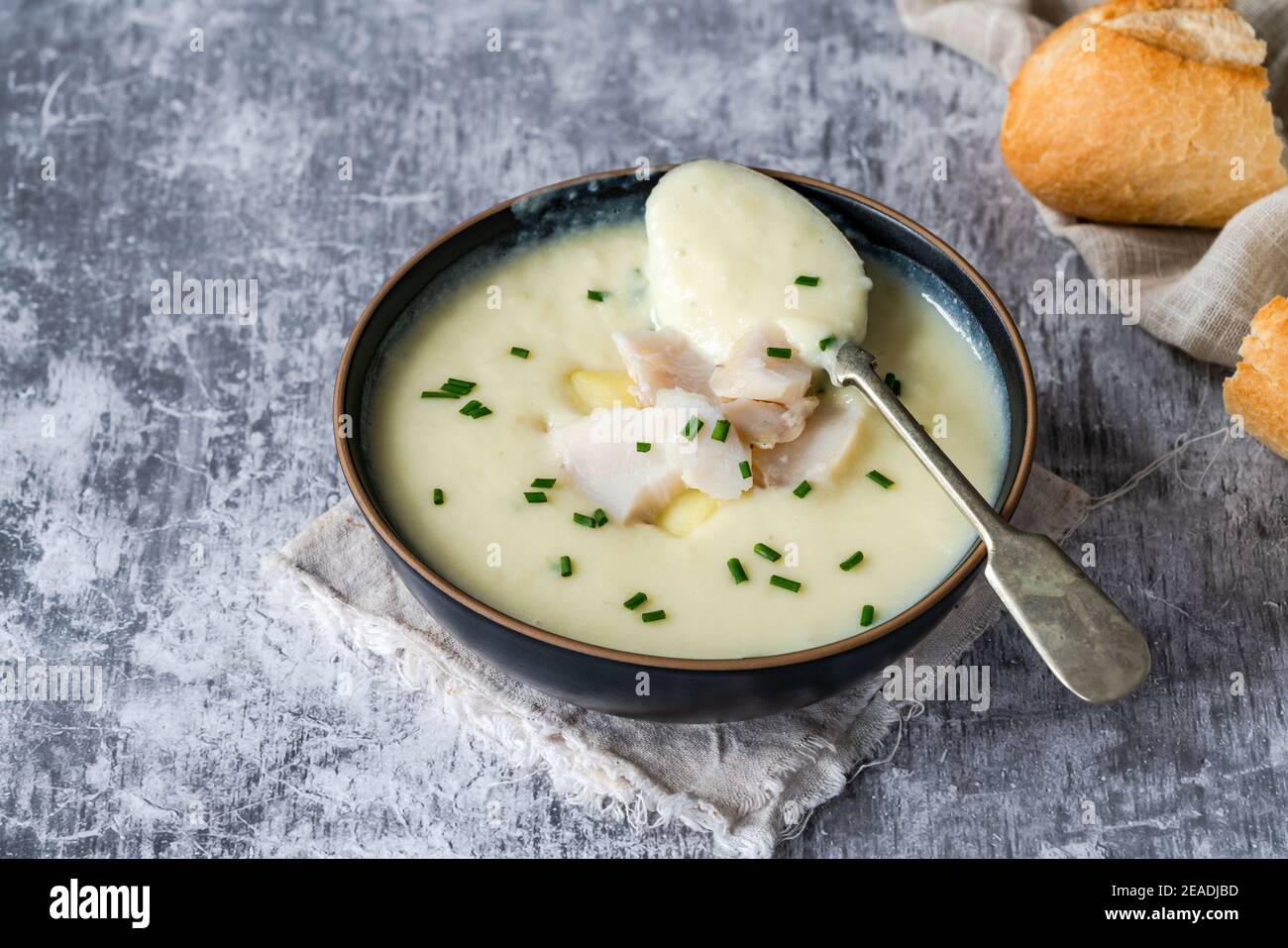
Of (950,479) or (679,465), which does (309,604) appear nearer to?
(679,465)

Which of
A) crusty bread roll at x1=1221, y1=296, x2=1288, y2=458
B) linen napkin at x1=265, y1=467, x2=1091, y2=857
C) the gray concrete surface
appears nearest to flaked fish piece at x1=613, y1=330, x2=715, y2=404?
linen napkin at x1=265, y1=467, x2=1091, y2=857

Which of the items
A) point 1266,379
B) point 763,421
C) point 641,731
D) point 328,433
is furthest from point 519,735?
point 1266,379

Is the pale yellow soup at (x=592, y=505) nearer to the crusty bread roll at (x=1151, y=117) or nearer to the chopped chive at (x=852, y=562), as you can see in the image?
the chopped chive at (x=852, y=562)

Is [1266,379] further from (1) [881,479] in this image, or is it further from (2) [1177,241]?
(1) [881,479]

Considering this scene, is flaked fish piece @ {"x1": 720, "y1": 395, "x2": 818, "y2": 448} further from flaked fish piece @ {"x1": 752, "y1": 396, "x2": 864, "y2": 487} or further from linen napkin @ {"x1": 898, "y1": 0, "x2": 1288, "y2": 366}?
linen napkin @ {"x1": 898, "y1": 0, "x2": 1288, "y2": 366}

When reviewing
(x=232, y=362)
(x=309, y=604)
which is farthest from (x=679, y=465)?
(x=232, y=362)

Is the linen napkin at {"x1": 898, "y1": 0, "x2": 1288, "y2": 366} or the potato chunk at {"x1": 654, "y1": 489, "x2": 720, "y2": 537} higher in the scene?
the linen napkin at {"x1": 898, "y1": 0, "x2": 1288, "y2": 366}
